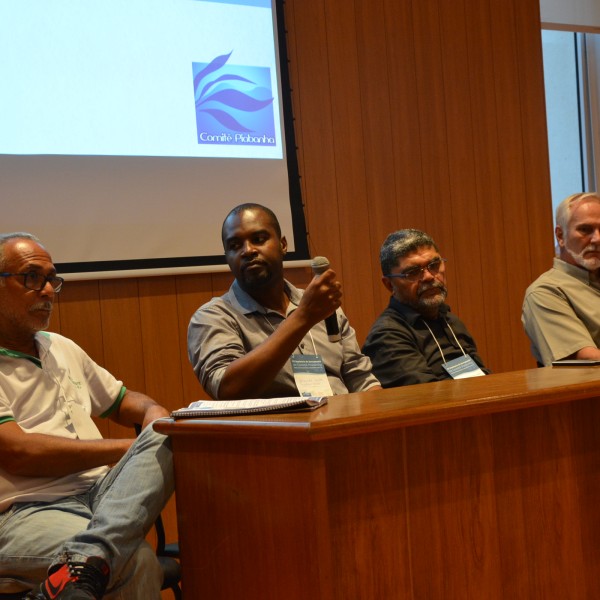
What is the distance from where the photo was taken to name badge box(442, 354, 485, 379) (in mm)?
2848

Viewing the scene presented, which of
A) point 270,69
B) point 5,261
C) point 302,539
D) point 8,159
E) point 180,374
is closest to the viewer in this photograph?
point 302,539

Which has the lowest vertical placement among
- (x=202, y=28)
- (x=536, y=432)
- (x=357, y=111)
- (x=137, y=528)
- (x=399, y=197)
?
(x=137, y=528)

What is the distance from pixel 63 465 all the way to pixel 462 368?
1461mm

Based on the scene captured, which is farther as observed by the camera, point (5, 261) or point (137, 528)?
point (5, 261)

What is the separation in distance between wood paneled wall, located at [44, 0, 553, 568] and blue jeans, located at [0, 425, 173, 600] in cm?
149

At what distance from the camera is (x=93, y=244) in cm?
331

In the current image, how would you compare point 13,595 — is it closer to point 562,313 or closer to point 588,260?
point 562,313

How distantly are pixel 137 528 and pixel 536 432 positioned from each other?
37.8 inches

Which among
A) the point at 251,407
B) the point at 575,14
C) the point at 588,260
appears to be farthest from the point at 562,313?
the point at 575,14

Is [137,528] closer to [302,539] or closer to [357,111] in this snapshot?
[302,539]

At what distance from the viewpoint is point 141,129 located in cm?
343

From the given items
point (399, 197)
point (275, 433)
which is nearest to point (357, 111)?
point (399, 197)

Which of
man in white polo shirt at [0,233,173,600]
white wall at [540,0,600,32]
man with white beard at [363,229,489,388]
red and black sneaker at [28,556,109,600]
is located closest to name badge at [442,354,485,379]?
man with white beard at [363,229,489,388]

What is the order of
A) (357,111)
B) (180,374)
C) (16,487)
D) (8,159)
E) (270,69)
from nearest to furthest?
1. (16,487)
2. (8,159)
3. (180,374)
4. (270,69)
5. (357,111)
